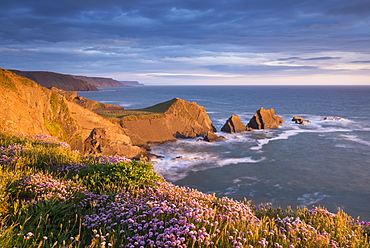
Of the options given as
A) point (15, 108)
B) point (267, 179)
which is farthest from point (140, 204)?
point (267, 179)

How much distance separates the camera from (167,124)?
47875mm

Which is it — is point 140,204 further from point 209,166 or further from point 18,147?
point 209,166

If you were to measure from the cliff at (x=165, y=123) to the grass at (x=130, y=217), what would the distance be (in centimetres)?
3124

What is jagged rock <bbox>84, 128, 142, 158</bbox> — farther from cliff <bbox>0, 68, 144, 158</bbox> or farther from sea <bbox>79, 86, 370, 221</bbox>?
sea <bbox>79, 86, 370, 221</bbox>

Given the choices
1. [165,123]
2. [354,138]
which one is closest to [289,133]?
[354,138]

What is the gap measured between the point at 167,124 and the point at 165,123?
1.53ft

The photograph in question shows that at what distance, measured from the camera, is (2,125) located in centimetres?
1569

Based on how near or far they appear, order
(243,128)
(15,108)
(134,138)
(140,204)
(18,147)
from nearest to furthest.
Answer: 1. (140,204)
2. (18,147)
3. (15,108)
4. (134,138)
5. (243,128)

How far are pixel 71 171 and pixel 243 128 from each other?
47908 millimetres

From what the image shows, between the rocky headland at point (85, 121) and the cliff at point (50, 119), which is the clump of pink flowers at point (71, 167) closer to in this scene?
the rocky headland at point (85, 121)

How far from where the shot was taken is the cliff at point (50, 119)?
18302mm

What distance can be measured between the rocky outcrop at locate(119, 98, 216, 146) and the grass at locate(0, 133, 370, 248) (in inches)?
1231

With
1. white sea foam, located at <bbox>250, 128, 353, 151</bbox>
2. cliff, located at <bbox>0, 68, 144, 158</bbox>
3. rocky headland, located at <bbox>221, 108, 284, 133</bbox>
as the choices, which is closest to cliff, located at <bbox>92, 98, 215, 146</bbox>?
rocky headland, located at <bbox>221, 108, 284, 133</bbox>

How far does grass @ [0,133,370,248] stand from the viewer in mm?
4527
